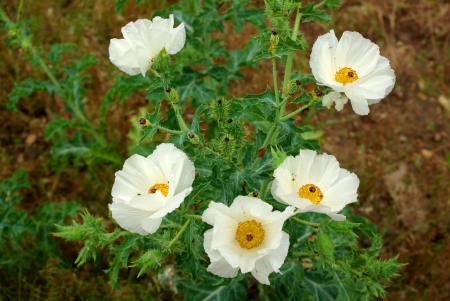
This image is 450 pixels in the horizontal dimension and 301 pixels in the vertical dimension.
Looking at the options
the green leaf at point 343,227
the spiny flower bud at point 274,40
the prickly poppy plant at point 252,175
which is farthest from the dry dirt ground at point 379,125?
the spiny flower bud at point 274,40

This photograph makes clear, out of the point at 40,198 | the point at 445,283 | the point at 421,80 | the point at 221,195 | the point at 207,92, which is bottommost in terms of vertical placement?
the point at 445,283

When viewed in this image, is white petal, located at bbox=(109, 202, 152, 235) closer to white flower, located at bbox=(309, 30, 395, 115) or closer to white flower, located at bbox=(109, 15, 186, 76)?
white flower, located at bbox=(109, 15, 186, 76)

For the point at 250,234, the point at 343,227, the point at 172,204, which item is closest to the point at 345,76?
the point at 343,227

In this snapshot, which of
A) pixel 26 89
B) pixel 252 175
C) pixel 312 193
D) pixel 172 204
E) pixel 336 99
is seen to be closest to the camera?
pixel 172 204

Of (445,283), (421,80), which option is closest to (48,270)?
(445,283)

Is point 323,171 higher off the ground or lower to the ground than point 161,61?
lower

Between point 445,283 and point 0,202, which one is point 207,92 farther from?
point 445,283

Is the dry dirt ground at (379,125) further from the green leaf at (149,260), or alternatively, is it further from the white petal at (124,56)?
the white petal at (124,56)

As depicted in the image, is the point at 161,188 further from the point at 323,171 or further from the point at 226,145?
the point at 323,171
